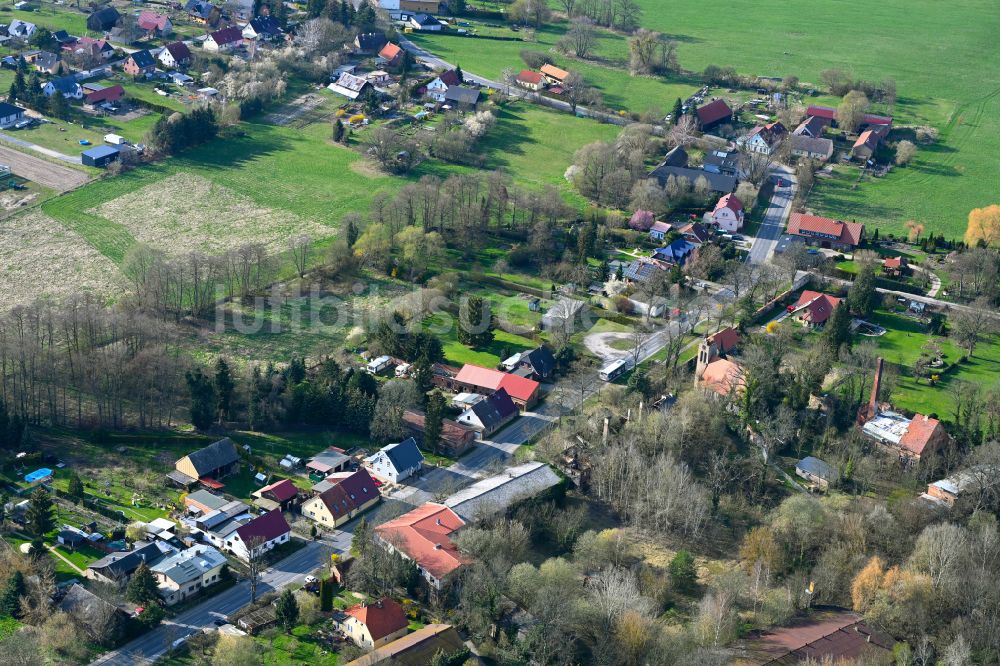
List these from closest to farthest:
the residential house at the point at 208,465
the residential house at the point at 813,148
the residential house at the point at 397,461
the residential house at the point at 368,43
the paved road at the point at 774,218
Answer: the residential house at the point at 208,465
the residential house at the point at 397,461
the paved road at the point at 774,218
the residential house at the point at 813,148
the residential house at the point at 368,43

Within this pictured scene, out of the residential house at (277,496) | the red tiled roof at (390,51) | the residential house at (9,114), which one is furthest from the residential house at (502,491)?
the red tiled roof at (390,51)

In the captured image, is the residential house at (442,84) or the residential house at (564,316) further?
the residential house at (442,84)

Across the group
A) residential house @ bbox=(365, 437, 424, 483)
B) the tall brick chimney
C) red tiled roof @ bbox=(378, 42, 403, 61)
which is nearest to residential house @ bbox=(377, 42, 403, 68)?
red tiled roof @ bbox=(378, 42, 403, 61)

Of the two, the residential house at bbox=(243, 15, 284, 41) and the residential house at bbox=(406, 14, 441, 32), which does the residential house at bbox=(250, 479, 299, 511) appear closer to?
the residential house at bbox=(243, 15, 284, 41)

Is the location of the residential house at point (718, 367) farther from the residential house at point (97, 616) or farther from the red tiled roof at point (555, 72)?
the red tiled roof at point (555, 72)

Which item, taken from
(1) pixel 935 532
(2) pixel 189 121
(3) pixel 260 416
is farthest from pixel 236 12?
(1) pixel 935 532

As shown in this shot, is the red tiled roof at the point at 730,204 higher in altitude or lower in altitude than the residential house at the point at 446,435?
higher
